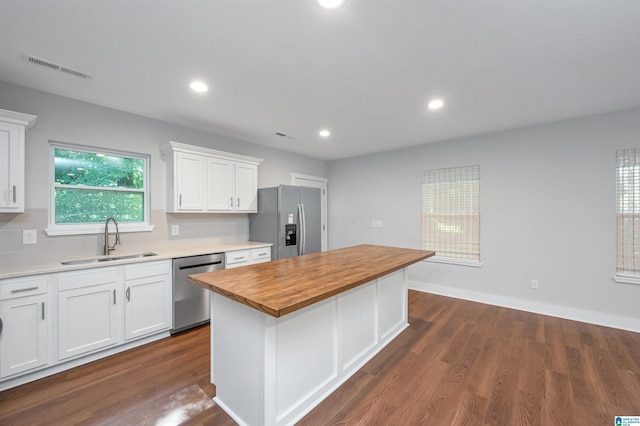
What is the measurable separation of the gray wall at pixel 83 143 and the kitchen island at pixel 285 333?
6.20 ft

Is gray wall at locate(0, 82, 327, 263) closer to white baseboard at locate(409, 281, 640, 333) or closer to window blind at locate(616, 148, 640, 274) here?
white baseboard at locate(409, 281, 640, 333)

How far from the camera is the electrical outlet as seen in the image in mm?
2457

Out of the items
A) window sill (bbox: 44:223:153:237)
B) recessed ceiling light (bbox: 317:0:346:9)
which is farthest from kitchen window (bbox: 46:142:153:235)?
recessed ceiling light (bbox: 317:0:346:9)

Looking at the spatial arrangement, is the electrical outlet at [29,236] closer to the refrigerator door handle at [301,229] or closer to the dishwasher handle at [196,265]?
the dishwasher handle at [196,265]

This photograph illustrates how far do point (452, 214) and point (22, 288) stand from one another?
5.01 m

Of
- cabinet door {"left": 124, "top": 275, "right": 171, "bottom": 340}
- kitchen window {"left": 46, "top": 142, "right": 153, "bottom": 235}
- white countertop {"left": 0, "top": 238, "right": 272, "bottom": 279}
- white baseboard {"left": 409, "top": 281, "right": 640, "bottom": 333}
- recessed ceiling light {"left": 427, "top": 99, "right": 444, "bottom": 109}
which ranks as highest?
recessed ceiling light {"left": 427, "top": 99, "right": 444, "bottom": 109}

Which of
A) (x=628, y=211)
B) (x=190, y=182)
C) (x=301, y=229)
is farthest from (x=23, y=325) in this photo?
(x=628, y=211)

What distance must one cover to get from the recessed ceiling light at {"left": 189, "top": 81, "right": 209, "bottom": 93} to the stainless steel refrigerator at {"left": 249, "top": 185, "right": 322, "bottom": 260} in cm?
165

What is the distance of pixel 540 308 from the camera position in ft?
11.6

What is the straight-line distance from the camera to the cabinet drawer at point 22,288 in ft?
6.50

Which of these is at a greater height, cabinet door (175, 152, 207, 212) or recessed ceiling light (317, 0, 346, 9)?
recessed ceiling light (317, 0, 346, 9)

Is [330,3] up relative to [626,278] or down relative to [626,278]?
up

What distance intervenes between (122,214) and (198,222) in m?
0.86

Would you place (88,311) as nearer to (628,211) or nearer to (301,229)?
(301,229)
